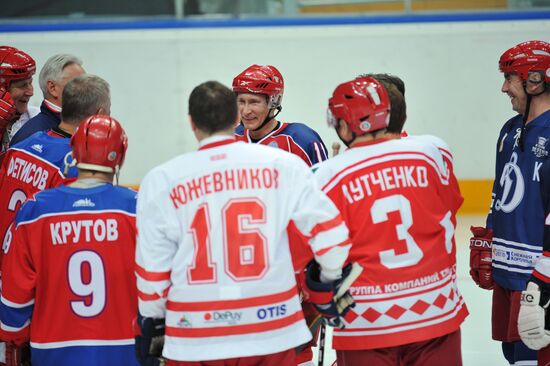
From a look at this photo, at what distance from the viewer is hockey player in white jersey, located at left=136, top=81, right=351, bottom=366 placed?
2572 mm

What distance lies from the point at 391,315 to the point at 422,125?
621 centimetres

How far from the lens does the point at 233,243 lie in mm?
2572

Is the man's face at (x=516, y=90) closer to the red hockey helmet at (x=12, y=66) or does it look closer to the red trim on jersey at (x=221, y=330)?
the red trim on jersey at (x=221, y=330)

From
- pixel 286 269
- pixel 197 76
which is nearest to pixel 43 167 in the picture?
pixel 286 269

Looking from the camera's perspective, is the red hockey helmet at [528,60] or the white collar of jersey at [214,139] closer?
the white collar of jersey at [214,139]

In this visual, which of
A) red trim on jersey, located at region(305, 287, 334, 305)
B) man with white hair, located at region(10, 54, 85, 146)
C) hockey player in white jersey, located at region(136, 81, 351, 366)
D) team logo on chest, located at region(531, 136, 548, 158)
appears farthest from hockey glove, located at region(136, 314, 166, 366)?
team logo on chest, located at region(531, 136, 548, 158)

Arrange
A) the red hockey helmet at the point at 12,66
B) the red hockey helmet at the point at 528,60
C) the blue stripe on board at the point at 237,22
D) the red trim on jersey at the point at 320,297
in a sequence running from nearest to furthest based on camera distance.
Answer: the red trim on jersey at the point at 320,297 → the red hockey helmet at the point at 528,60 → the red hockey helmet at the point at 12,66 → the blue stripe on board at the point at 237,22

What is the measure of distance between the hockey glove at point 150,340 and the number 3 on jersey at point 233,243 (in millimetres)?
195

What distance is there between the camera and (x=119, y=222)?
9.48 ft

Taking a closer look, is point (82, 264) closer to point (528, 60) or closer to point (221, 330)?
point (221, 330)

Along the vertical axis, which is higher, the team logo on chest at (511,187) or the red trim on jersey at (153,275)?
the red trim on jersey at (153,275)

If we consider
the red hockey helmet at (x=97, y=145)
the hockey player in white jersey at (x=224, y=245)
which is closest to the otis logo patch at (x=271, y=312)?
the hockey player in white jersey at (x=224, y=245)

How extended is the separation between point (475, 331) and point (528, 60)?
7.16 feet

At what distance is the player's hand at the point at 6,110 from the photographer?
395 centimetres
